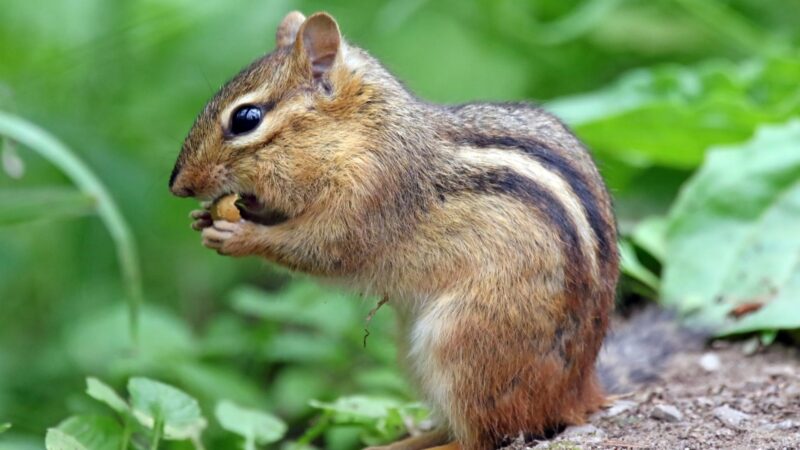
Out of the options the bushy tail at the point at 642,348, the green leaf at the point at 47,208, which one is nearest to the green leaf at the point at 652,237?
the bushy tail at the point at 642,348

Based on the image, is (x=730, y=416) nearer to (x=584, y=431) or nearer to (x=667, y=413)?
(x=667, y=413)

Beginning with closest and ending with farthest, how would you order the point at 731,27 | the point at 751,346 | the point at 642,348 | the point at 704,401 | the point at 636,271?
1. the point at 704,401
2. the point at 642,348
3. the point at 751,346
4. the point at 636,271
5. the point at 731,27

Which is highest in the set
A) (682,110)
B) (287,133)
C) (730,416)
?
(682,110)

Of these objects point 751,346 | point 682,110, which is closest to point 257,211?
point 751,346

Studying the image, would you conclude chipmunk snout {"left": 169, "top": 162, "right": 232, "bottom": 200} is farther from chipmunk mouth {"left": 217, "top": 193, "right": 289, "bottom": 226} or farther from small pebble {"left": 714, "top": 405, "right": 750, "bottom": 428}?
small pebble {"left": 714, "top": 405, "right": 750, "bottom": 428}

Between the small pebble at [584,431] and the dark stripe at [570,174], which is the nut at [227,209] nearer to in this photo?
the dark stripe at [570,174]

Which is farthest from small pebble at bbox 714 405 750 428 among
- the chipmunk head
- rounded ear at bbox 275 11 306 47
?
rounded ear at bbox 275 11 306 47
